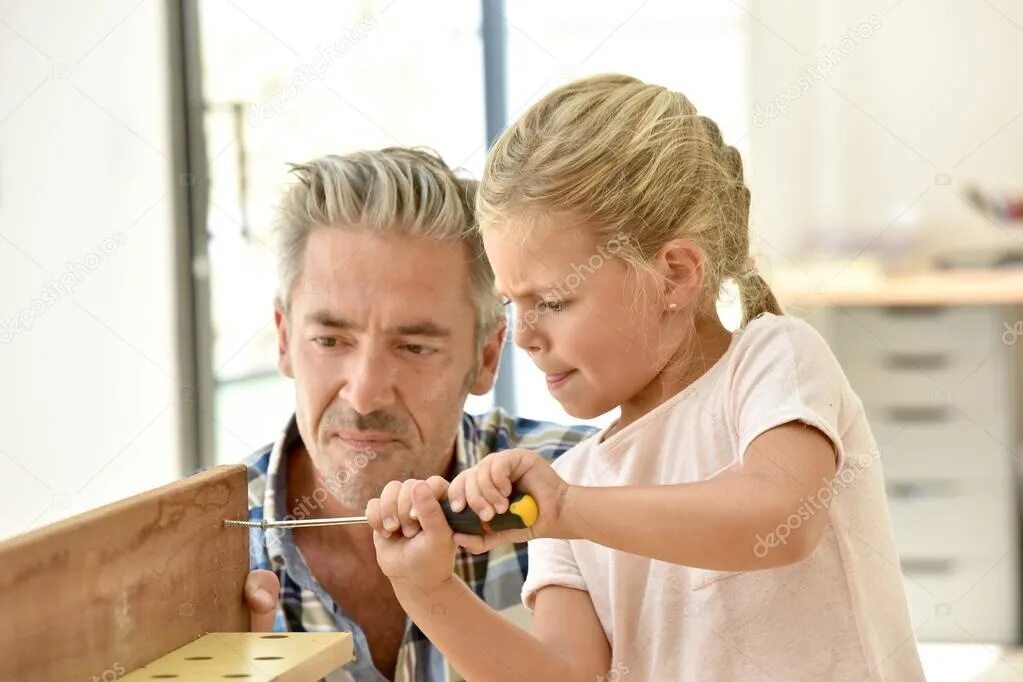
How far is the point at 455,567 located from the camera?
148cm

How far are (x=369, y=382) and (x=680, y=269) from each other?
19.3 inches

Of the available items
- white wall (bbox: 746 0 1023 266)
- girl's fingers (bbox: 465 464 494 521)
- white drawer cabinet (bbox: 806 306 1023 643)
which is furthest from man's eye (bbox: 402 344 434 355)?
white wall (bbox: 746 0 1023 266)

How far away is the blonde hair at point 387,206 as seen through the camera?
58.8 inches

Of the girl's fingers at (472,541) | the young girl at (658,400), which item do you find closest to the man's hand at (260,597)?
the young girl at (658,400)

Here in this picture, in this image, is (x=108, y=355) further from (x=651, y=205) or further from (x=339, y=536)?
(x=651, y=205)

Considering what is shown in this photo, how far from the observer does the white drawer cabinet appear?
3285 mm

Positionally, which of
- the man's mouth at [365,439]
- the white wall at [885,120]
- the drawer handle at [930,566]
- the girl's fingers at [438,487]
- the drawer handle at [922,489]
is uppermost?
the white wall at [885,120]

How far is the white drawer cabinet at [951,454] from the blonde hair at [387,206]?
2.03 m

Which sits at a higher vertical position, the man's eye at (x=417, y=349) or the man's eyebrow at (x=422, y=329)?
the man's eyebrow at (x=422, y=329)

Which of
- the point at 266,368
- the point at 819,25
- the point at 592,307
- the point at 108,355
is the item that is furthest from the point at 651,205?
the point at 819,25

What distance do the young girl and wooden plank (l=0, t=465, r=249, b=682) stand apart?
0.14 m

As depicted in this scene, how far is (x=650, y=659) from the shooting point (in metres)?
1.12

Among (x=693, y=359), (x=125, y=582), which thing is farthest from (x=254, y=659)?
(x=693, y=359)

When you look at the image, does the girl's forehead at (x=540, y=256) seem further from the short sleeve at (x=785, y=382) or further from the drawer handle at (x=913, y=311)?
the drawer handle at (x=913, y=311)
